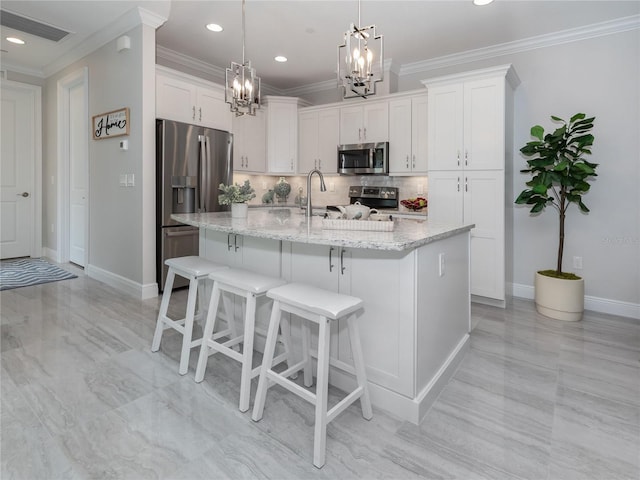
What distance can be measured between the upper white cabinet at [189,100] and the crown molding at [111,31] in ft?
1.45

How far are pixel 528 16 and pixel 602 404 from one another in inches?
129

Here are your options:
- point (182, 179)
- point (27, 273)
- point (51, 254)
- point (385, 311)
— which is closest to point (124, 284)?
point (182, 179)

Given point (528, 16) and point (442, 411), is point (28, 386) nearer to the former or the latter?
point (442, 411)

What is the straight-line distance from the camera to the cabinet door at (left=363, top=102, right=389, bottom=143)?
179 inches

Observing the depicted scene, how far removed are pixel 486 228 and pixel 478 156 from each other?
28.4 inches

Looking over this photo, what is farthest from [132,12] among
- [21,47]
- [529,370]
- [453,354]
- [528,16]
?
[529,370]

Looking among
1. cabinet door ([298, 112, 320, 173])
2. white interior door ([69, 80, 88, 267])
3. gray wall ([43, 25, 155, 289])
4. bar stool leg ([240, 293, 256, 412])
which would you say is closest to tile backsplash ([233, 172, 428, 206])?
cabinet door ([298, 112, 320, 173])

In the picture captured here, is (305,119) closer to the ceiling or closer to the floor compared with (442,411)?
closer to the ceiling

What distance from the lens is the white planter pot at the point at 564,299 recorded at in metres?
3.22

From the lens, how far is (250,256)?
2.47 meters

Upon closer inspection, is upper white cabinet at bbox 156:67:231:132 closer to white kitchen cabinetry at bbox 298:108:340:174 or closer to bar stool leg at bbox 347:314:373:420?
white kitchen cabinetry at bbox 298:108:340:174

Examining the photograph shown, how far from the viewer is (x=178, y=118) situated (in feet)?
13.2

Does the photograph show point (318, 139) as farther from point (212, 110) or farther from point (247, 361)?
point (247, 361)

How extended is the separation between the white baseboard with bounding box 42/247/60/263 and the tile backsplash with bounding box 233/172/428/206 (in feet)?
9.12
